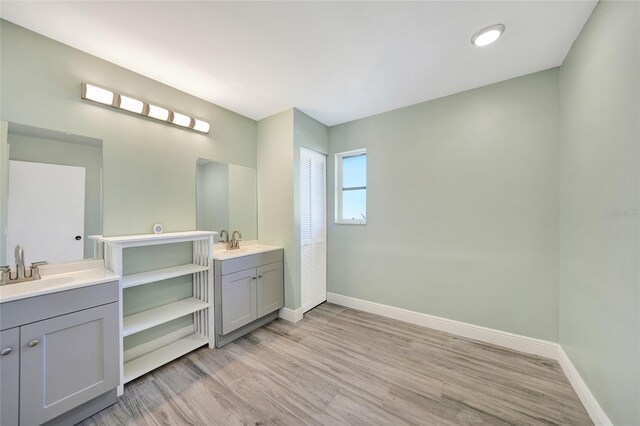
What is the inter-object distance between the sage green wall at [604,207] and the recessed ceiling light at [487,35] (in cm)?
49

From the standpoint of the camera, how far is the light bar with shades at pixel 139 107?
5.90ft

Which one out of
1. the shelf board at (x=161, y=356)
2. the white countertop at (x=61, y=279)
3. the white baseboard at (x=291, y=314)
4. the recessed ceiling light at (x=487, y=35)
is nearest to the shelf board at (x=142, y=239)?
the white countertop at (x=61, y=279)

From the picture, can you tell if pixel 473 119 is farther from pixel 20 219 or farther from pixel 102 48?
pixel 20 219

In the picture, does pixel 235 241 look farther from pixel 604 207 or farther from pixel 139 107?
pixel 604 207

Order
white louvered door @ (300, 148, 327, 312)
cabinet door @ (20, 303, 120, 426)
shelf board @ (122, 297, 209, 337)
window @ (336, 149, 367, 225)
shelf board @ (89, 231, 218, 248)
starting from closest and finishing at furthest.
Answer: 1. cabinet door @ (20, 303, 120, 426)
2. shelf board @ (89, 231, 218, 248)
3. shelf board @ (122, 297, 209, 337)
4. white louvered door @ (300, 148, 327, 312)
5. window @ (336, 149, 367, 225)

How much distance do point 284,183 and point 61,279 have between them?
80.0 inches

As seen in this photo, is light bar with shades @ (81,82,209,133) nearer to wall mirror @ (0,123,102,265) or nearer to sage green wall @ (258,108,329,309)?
wall mirror @ (0,123,102,265)

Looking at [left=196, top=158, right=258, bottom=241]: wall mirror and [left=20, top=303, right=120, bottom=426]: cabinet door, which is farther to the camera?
[left=196, top=158, right=258, bottom=241]: wall mirror

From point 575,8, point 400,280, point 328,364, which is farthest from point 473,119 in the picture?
point 328,364

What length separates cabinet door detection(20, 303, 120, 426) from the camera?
1.26m

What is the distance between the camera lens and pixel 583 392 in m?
1.57

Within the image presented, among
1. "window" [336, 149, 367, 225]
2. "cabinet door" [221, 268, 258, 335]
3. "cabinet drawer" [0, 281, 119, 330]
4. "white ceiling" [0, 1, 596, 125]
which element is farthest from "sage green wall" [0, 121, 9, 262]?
"window" [336, 149, 367, 225]

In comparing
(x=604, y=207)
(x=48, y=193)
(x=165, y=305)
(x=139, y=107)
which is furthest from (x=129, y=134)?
(x=604, y=207)

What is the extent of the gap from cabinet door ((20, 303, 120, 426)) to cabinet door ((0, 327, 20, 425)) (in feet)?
0.06
